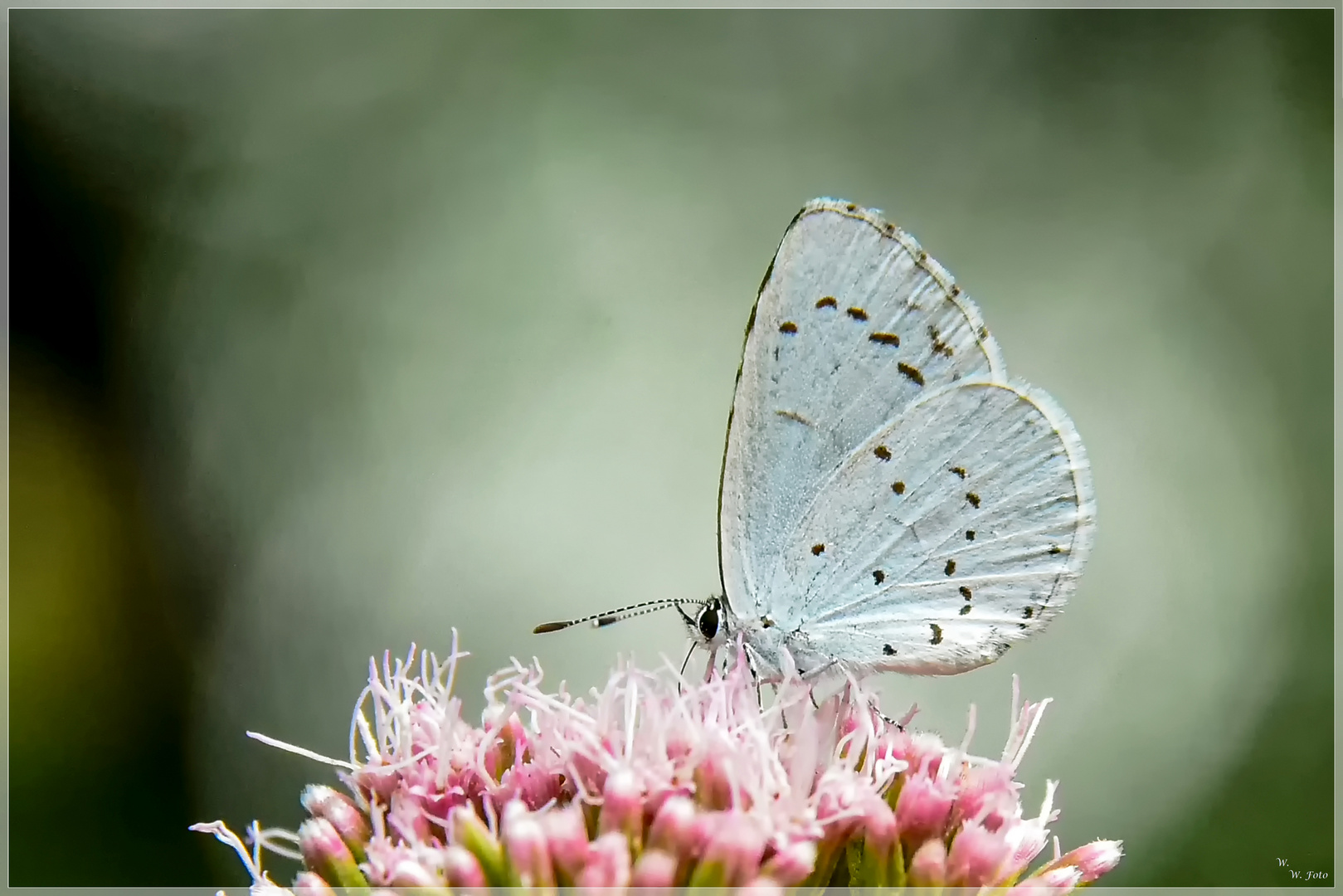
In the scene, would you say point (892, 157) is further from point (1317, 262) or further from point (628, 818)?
point (628, 818)

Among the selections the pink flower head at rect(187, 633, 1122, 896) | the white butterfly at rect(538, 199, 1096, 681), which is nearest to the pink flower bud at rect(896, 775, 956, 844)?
the pink flower head at rect(187, 633, 1122, 896)

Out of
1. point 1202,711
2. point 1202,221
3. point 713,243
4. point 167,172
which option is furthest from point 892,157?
point 167,172

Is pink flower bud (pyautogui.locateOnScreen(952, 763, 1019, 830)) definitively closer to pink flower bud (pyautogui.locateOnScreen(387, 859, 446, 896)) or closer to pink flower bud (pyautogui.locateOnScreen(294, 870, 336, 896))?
pink flower bud (pyautogui.locateOnScreen(387, 859, 446, 896))

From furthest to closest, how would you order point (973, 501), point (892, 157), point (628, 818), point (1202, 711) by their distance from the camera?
point (892, 157) → point (1202, 711) → point (973, 501) → point (628, 818)

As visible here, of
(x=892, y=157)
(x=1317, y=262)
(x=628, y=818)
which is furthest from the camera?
(x=892, y=157)

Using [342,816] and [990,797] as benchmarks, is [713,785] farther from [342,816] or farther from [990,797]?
[342,816]

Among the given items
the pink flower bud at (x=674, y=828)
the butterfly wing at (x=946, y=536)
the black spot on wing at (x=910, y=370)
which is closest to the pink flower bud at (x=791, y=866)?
the pink flower bud at (x=674, y=828)

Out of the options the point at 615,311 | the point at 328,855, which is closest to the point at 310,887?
the point at 328,855
